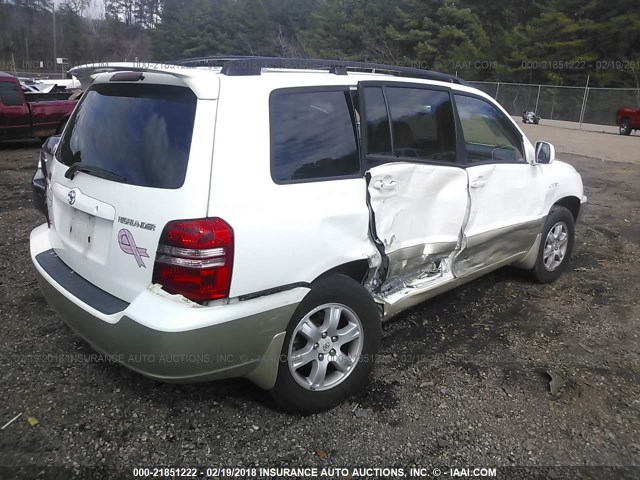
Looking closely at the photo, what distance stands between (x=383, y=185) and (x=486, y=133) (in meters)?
1.59

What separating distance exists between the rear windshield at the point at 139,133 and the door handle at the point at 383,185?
3.59 ft

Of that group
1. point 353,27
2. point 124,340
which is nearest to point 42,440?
point 124,340

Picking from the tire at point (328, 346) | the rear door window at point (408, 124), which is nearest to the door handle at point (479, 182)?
the rear door window at point (408, 124)

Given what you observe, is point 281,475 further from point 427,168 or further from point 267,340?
point 427,168

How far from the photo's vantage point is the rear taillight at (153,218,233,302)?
7.61 feet

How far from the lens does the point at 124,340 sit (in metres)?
2.40

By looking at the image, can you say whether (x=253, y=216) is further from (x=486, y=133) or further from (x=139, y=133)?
(x=486, y=133)

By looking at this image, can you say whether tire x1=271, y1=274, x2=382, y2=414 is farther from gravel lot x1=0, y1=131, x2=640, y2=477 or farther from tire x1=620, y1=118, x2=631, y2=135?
tire x1=620, y1=118, x2=631, y2=135

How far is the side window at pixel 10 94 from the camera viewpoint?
11.7m

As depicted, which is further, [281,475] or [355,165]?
[355,165]

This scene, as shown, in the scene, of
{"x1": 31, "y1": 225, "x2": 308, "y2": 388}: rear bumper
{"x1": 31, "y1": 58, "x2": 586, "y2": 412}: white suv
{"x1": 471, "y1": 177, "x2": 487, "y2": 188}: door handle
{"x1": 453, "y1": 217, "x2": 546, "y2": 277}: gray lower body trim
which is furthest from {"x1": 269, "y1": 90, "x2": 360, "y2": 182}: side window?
{"x1": 453, "y1": 217, "x2": 546, "y2": 277}: gray lower body trim

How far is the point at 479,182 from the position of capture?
3.76 metres

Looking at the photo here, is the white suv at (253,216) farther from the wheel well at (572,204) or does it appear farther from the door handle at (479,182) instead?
the wheel well at (572,204)

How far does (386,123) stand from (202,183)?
1.32 m
